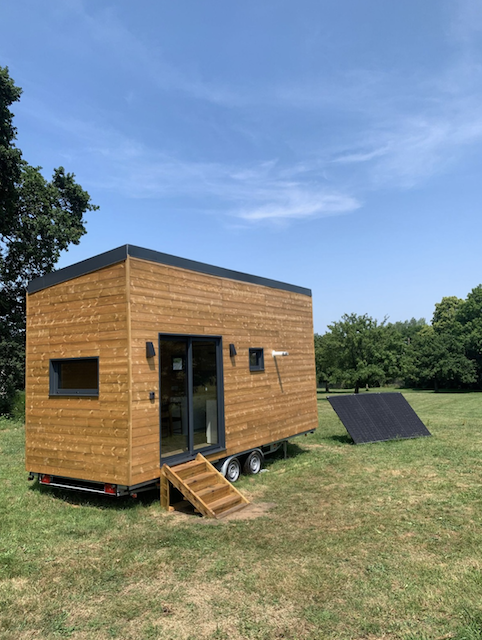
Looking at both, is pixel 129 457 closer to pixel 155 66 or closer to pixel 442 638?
pixel 442 638

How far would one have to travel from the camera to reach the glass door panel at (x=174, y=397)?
7.01 metres

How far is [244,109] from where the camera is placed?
11680 millimetres

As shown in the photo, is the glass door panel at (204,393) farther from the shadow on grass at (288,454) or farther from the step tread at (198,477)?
the shadow on grass at (288,454)

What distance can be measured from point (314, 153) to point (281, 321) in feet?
21.2

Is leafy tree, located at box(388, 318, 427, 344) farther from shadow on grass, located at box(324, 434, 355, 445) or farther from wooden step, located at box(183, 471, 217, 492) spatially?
wooden step, located at box(183, 471, 217, 492)

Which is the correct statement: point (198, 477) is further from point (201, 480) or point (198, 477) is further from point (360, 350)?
point (360, 350)

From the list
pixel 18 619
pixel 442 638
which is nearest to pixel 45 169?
pixel 18 619

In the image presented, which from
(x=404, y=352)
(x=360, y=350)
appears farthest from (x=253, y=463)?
(x=404, y=352)

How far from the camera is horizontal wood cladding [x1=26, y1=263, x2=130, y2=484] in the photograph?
19.6ft

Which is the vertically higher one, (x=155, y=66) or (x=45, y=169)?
(x=45, y=169)

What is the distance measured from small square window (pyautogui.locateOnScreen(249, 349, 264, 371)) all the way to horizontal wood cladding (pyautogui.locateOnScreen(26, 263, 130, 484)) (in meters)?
3.44

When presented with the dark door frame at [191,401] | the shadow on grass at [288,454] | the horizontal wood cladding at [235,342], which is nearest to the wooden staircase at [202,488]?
the dark door frame at [191,401]

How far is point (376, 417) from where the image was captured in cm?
1261

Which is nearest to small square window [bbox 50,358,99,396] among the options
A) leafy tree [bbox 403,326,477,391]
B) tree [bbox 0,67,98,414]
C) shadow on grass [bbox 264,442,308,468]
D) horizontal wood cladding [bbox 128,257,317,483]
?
horizontal wood cladding [bbox 128,257,317,483]
